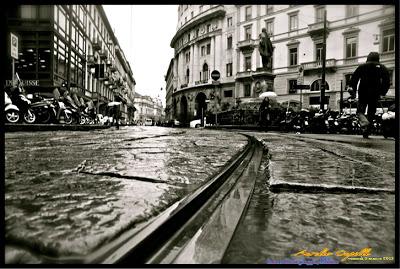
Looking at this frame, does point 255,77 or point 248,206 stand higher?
point 255,77

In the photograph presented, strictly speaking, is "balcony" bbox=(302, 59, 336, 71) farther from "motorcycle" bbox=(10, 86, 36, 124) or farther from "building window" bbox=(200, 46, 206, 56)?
"motorcycle" bbox=(10, 86, 36, 124)

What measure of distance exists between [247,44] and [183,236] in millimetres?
30926

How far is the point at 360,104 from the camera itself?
5070 mm

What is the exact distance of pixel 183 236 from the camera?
507 millimetres

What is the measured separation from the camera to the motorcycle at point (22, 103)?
24.2ft

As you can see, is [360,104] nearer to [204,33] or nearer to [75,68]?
[75,68]

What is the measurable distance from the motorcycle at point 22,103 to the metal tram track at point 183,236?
8063 mm

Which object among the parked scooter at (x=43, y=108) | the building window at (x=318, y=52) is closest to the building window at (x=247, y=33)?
the building window at (x=318, y=52)

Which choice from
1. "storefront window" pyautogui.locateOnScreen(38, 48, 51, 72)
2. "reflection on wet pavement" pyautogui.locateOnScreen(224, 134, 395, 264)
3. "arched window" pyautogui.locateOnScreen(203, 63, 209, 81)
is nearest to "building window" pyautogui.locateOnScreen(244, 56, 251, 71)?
"arched window" pyautogui.locateOnScreen(203, 63, 209, 81)

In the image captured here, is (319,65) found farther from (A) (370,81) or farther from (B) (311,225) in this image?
(B) (311,225)

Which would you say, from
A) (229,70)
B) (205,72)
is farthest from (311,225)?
(205,72)

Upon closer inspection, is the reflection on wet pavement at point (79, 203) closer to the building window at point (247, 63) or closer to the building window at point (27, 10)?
the building window at point (27, 10)

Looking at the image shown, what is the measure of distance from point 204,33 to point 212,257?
3366cm
